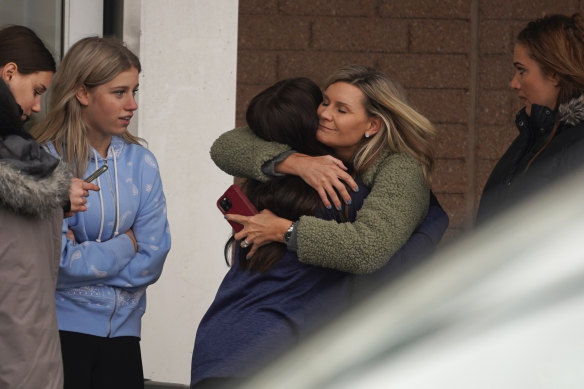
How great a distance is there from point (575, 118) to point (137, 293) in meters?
1.45

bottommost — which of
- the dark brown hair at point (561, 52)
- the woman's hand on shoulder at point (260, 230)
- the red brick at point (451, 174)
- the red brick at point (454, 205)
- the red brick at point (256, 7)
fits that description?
the red brick at point (454, 205)

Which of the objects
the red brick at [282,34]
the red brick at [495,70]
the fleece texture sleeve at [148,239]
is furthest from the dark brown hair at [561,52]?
the red brick at [282,34]

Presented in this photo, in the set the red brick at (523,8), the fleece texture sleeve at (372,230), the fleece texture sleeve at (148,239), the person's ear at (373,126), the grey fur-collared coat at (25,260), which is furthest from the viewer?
the red brick at (523,8)

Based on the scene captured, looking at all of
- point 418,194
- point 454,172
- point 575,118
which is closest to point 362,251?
point 418,194

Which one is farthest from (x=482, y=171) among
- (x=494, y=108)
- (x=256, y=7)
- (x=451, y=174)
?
(x=256, y=7)

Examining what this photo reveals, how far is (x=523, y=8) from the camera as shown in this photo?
488 centimetres

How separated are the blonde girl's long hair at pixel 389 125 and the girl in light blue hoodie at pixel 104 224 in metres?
0.80

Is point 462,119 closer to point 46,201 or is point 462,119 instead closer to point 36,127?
point 36,127

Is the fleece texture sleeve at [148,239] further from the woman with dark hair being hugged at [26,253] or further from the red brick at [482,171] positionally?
the red brick at [482,171]

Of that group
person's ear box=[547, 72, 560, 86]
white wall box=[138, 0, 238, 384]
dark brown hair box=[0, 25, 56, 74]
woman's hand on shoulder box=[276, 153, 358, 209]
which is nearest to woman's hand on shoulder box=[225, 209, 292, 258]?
woman's hand on shoulder box=[276, 153, 358, 209]

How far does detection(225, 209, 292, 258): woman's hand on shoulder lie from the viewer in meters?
2.73

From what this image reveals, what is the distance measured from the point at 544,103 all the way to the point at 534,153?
0.16m

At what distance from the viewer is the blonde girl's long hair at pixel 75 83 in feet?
11.0

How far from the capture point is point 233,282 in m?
2.78
